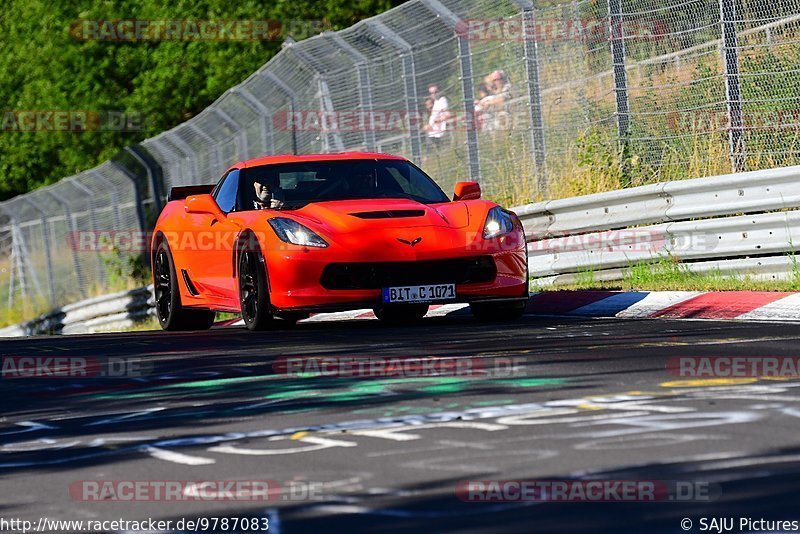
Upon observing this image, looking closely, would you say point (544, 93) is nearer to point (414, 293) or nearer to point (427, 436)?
point (414, 293)

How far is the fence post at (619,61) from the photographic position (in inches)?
573

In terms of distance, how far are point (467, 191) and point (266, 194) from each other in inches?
59.7

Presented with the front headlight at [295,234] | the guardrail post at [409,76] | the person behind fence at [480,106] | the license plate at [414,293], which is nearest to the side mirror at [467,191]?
the license plate at [414,293]

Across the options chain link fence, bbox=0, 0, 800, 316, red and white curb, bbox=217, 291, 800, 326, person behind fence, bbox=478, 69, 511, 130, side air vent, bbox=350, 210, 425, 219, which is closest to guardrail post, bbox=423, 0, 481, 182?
chain link fence, bbox=0, 0, 800, 316

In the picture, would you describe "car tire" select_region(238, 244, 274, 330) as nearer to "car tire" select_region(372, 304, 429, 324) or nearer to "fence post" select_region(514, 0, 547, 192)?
"car tire" select_region(372, 304, 429, 324)

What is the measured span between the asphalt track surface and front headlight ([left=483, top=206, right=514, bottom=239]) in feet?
7.43

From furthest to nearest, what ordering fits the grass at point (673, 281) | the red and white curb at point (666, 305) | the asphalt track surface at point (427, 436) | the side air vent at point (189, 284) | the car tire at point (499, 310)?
the side air vent at point (189, 284) → the car tire at point (499, 310) → the grass at point (673, 281) → the red and white curb at point (666, 305) → the asphalt track surface at point (427, 436)

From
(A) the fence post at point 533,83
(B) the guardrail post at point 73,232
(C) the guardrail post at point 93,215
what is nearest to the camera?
(A) the fence post at point 533,83

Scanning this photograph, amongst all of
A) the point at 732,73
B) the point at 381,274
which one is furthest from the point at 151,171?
the point at 381,274

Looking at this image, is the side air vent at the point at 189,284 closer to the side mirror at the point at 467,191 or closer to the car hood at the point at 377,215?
the car hood at the point at 377,215

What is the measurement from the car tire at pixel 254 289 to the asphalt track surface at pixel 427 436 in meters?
2.13

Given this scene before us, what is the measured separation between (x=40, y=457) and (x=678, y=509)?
8.83 feet

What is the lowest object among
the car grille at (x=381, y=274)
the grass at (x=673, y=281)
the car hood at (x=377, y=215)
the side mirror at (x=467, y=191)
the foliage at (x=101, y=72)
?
the grass at (x=673, y=281)

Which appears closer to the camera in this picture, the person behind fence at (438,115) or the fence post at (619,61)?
the fence post at (619,61)
